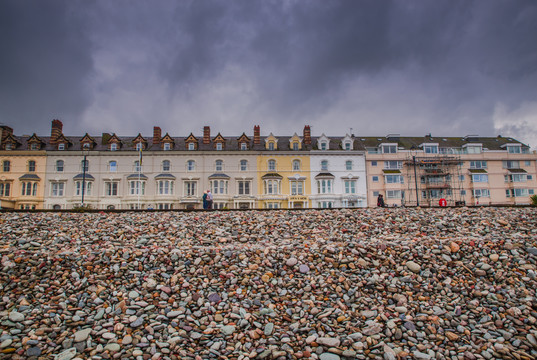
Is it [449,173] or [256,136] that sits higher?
[256,136]

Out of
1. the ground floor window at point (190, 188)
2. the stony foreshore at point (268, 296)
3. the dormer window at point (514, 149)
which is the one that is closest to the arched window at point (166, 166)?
the ground floor window at point (190, 188)

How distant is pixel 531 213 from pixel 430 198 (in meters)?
34.4

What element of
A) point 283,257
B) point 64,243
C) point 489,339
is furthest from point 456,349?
point 64,243

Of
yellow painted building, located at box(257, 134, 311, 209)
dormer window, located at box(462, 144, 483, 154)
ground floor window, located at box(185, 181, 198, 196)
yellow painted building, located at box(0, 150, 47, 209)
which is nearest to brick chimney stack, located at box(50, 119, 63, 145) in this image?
yellow painted building, located at box(0, 150, 47, 209)

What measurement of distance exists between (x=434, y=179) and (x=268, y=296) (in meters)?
48.3

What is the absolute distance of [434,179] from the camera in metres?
50.4

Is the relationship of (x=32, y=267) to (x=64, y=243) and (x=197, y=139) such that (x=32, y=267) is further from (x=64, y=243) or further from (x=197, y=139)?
(x=197, y=139)

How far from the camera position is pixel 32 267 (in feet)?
31.7

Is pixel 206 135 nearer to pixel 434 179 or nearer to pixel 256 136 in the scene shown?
pixel 256 136

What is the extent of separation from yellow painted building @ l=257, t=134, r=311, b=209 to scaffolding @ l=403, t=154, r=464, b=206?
14740 mm

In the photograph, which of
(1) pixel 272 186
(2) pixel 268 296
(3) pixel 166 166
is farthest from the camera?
(3) pixel 166 166

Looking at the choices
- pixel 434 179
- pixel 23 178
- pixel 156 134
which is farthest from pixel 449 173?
pixel 23 178

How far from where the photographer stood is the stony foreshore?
7.09 meters

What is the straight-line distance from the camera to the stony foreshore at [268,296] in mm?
7086
